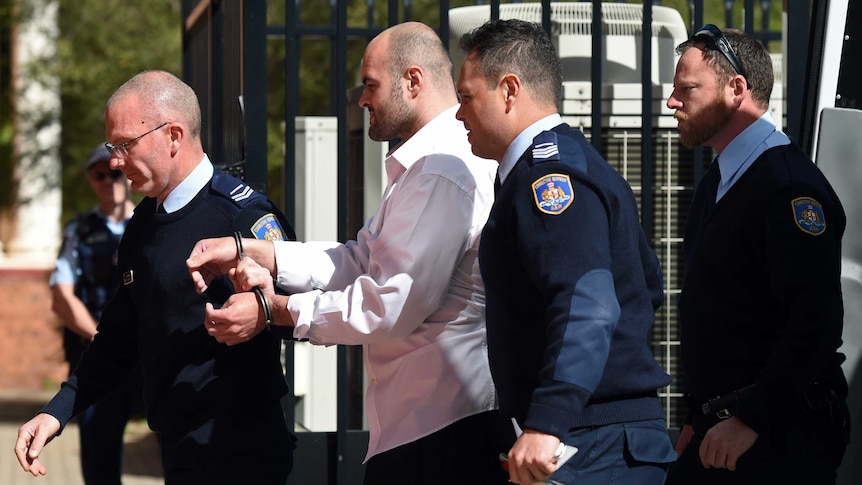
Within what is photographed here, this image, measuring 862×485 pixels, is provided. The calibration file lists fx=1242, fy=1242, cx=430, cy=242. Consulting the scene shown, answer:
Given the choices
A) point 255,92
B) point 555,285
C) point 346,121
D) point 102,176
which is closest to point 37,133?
point 102,176

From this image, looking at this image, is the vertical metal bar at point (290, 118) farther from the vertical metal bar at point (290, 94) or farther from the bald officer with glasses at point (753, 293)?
the bald officer with glasses at point (753, 293)

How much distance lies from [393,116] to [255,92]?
123cm

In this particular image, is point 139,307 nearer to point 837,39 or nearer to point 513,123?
point 513,123

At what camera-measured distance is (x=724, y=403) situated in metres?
3.09

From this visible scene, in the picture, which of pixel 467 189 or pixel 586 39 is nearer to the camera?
pixel 467 189

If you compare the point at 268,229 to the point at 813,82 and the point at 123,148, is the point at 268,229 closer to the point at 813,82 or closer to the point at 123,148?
the point at 123,148

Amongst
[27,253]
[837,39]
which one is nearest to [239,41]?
[837,39]

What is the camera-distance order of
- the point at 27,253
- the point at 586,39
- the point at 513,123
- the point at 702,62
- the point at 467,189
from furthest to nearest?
the point at 27,253
the point at 586,39
the point at 702,62
the point at 467,189
the point at 513,123

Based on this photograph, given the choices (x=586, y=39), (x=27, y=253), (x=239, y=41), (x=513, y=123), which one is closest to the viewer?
(x=513, y=123)

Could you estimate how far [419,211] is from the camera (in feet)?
9.70

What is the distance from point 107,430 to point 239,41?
2096mm

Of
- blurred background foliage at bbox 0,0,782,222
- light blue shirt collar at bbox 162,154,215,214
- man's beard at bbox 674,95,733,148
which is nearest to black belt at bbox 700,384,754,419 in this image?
man's beard at bbox 674,95,733,148

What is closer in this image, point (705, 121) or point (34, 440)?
point (705, 121)

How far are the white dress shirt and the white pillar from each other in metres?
11.6
